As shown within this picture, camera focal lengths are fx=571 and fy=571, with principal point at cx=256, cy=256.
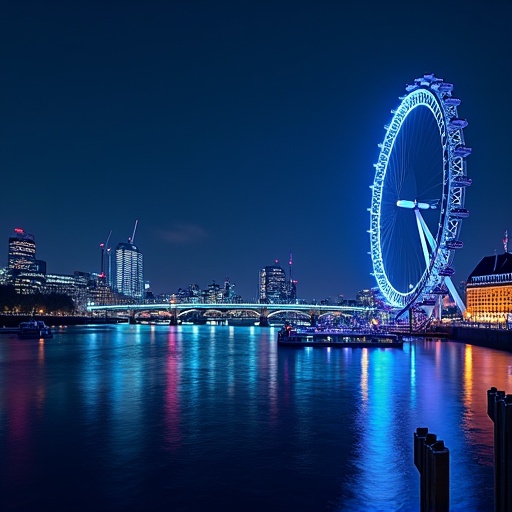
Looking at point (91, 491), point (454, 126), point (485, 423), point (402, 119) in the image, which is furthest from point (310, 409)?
point (402, 119)

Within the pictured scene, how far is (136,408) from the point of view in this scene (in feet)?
81.1

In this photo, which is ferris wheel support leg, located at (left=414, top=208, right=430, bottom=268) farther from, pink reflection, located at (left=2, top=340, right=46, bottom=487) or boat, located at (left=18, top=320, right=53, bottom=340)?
boat, located at (left=18, top=320, right=53, bottom=340)

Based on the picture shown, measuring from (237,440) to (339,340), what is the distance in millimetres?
60065

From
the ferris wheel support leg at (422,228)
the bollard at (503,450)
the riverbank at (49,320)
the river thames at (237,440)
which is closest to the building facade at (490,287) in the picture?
the ferris wheel support leg at (422,228)

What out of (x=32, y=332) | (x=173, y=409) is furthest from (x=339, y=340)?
(x=173, y=409)

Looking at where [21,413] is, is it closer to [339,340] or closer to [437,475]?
[437,475]

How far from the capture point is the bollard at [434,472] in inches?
312

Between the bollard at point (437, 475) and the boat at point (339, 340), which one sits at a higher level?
the bollard at point (437, 475)

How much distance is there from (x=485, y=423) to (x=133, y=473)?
531 inches

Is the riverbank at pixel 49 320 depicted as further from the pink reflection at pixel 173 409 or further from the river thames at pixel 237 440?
the river thames at pixel 237 440

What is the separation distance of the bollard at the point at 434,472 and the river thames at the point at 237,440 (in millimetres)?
4472

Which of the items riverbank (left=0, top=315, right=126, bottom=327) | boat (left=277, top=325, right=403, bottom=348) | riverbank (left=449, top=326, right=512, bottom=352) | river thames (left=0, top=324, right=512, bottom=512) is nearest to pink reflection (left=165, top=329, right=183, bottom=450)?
river thames (left=0, top=324, right=512, bottom=512)

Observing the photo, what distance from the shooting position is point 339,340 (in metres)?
77.3

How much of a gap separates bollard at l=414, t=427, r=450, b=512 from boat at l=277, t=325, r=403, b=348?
63.1 m
